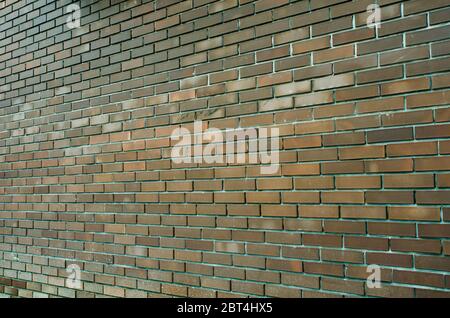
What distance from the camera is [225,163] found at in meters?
2.29

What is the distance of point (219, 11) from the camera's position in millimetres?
2381

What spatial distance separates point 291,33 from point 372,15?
1.39ft

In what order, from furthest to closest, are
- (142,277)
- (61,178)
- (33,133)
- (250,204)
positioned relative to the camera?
(33,133), (61,178), (142,277), (250,204)

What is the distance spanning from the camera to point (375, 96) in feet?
6.18

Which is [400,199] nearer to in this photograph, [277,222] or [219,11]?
[277,222]

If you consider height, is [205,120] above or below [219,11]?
below

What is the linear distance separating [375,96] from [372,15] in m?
0.41

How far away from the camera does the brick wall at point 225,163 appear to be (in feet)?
Answer: 5.91

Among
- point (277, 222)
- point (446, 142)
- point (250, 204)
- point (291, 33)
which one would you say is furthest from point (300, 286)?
point (291, 33)

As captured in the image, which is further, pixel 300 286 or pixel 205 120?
pixel 205 120

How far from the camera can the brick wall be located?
5.91 feet

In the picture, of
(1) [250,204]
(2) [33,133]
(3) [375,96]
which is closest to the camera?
(3) [375,96]

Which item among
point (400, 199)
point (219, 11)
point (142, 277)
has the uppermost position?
point (219, 11)

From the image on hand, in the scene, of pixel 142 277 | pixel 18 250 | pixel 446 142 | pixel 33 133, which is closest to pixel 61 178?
pixel 33 133
